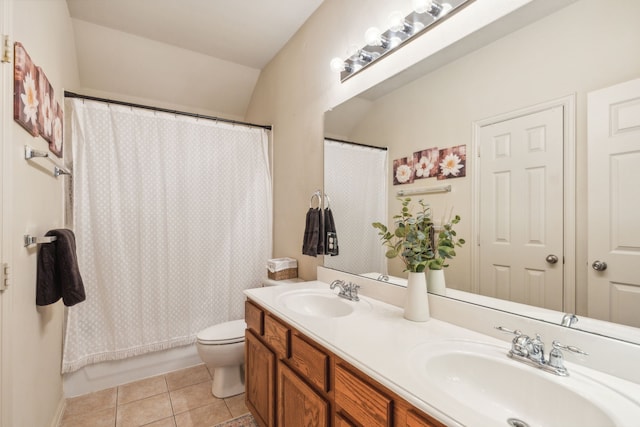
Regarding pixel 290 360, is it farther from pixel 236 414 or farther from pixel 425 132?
pixel 425 132

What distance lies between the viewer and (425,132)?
4.53ft

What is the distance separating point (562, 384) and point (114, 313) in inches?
102

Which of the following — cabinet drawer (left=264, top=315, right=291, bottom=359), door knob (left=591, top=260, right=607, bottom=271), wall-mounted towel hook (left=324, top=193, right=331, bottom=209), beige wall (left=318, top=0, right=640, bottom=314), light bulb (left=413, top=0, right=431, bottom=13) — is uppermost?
light bulb (left=413, top=0, right=431, bottom=13)

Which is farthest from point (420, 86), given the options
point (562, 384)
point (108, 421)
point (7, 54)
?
point (108, 421)

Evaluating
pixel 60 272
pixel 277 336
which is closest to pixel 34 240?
pixel 60 272

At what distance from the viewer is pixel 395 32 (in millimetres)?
1466

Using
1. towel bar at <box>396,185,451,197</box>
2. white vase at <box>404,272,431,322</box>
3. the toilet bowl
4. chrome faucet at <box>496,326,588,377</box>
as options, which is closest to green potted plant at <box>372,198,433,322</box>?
white vase at <box>404,272,431,322</box>

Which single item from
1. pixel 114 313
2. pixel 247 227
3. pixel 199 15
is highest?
pixel 199 15

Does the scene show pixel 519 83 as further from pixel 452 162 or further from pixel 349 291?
pixel 349 291

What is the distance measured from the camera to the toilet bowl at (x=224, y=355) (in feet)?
6.49

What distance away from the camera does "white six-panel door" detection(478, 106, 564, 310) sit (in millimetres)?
953

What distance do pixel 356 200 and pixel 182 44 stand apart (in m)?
2.19

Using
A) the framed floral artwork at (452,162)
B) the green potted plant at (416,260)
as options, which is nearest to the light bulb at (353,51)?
the framed floral artwork at (452,162)

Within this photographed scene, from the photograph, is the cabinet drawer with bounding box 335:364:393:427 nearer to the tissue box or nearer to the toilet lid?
the toilet lid
